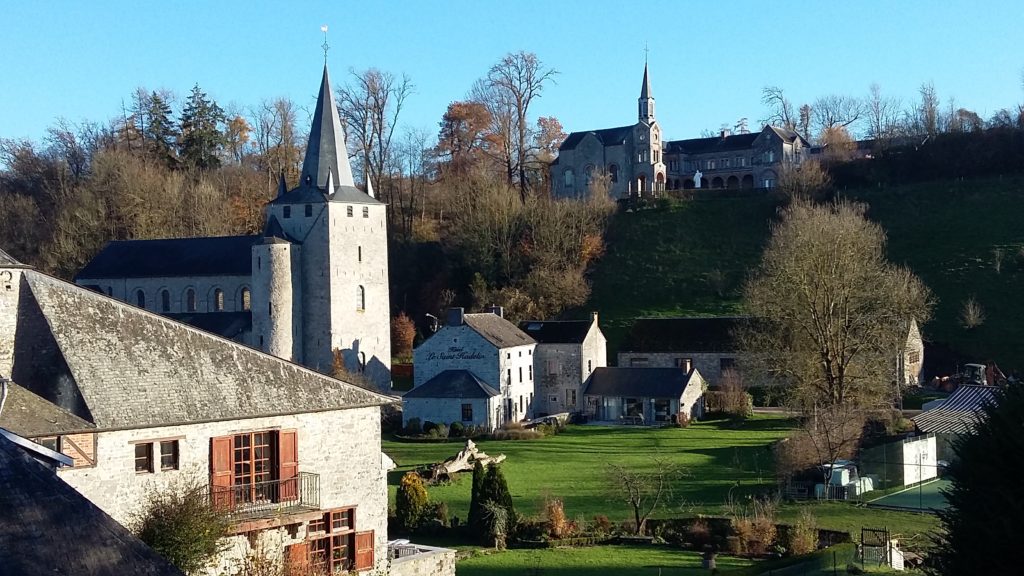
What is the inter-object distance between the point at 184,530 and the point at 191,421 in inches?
83.5

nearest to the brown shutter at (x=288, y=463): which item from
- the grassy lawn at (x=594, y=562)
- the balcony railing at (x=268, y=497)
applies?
the balcony railing at (x=268, y=497)

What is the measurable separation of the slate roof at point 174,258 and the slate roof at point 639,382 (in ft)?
67.0

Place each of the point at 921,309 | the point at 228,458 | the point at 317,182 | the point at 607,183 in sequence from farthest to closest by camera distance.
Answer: the point at 607,183, the point at 317,182, the point at 921,309, the point at 228,458

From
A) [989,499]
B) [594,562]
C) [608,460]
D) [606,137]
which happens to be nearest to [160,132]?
[606,137]

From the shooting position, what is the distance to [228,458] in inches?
685

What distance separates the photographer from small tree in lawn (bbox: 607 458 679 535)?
25891 mm

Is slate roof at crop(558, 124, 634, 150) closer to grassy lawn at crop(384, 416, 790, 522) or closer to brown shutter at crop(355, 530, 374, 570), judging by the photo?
grassy lawn at crop(384, 416, 790, 522)

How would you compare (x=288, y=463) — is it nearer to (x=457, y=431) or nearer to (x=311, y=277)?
(x=457, y=431)

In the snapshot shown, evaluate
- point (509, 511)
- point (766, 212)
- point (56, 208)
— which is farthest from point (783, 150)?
point (509, 511)

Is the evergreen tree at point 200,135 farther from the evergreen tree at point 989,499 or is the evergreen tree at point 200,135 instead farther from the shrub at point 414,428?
the evergreen tree at point 989,499

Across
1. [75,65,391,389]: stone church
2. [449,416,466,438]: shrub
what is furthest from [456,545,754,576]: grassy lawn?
[75,65,391,389]: stone church

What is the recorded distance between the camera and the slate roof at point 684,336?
53.6m

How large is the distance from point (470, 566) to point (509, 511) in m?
2.91

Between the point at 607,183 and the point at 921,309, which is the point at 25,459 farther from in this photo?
the point at 607,183
